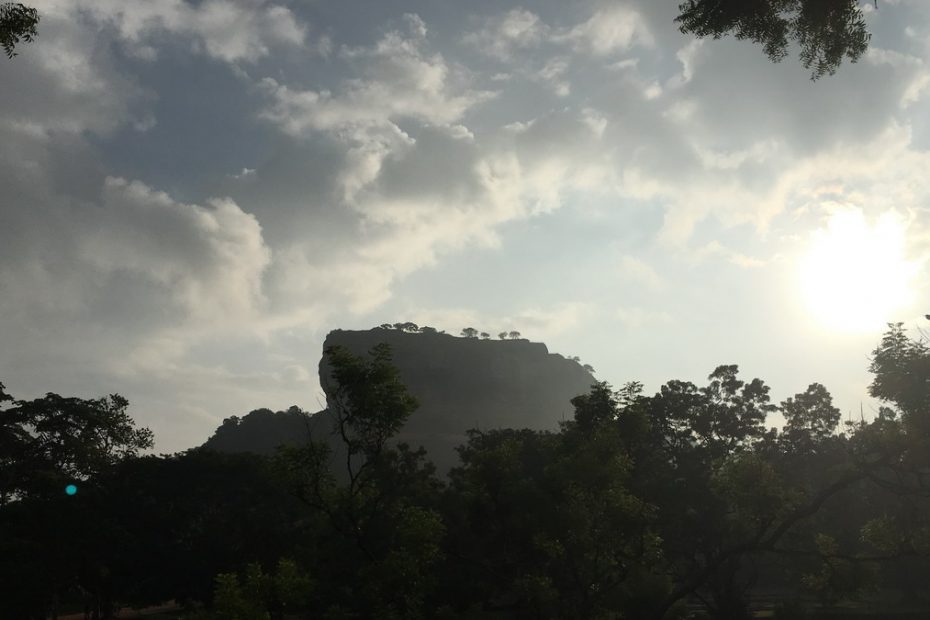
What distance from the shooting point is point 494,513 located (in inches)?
792

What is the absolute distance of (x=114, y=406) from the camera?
45.8 m

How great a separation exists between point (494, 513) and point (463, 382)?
469ft

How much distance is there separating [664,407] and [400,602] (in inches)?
1188

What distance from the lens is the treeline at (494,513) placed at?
14664 millimetres

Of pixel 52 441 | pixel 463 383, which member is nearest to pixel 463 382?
pixel 463 383

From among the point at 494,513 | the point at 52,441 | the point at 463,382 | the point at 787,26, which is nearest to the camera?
the point at 787,26

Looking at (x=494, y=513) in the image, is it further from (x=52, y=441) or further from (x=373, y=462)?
(x=52, y=441)

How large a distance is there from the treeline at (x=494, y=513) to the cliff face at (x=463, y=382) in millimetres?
107943

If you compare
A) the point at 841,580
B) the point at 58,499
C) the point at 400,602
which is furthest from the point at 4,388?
the point at 841,580

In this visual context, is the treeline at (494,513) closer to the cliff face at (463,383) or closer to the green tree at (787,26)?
the green tree at (787,26)

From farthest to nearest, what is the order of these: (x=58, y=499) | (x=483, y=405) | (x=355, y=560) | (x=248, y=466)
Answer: (x=483, y=405) → (x=248, y=466) → (x=58, y=499) → (x=355, y=560)

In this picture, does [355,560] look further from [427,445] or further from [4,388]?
[427,445]

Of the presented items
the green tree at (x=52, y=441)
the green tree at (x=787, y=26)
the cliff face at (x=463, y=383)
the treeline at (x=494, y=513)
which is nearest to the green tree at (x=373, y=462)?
the treeline at (x=494, y=513)

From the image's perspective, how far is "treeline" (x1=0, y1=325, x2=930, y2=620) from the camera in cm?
1466
